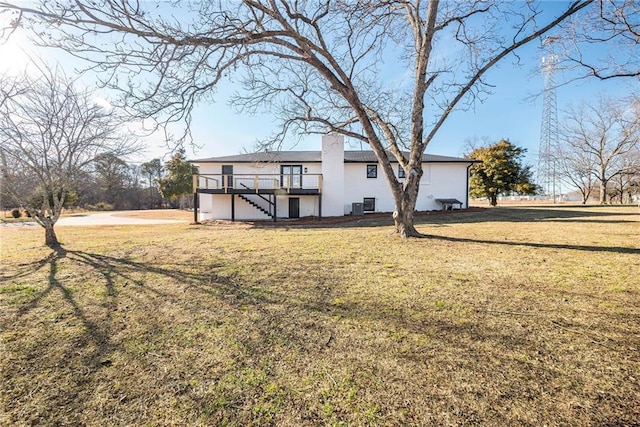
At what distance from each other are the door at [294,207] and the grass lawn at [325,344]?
12.0 m

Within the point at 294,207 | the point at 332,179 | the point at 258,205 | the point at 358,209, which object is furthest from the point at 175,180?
the point at 358,209

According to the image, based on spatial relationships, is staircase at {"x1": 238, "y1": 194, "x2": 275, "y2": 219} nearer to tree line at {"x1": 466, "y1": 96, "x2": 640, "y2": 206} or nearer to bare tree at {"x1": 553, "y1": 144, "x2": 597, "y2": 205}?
tree line at {"x1": 466, "y1": 96, "x2": 640, "y2": 206}

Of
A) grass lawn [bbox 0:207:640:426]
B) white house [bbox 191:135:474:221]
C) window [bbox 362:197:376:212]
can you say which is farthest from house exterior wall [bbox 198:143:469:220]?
grass lawn [bbox 0:207:640:426]

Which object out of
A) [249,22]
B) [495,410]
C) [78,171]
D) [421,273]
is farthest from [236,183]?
[495,410]

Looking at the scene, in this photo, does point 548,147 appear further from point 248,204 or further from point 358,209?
point 248,204

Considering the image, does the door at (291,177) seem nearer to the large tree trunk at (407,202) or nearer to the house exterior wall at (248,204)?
the house exterior wall at (248,204)

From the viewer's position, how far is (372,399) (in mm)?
1832

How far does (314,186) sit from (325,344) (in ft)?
46.0

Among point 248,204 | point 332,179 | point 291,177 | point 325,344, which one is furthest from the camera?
point 248,204

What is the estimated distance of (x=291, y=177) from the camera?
53.0 feet

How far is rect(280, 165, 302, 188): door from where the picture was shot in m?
15.8

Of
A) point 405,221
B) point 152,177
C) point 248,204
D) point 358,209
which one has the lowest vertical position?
point 405,221

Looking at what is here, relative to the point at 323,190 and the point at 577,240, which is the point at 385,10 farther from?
the point at 323,190

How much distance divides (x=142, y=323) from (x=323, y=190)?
545 inches
